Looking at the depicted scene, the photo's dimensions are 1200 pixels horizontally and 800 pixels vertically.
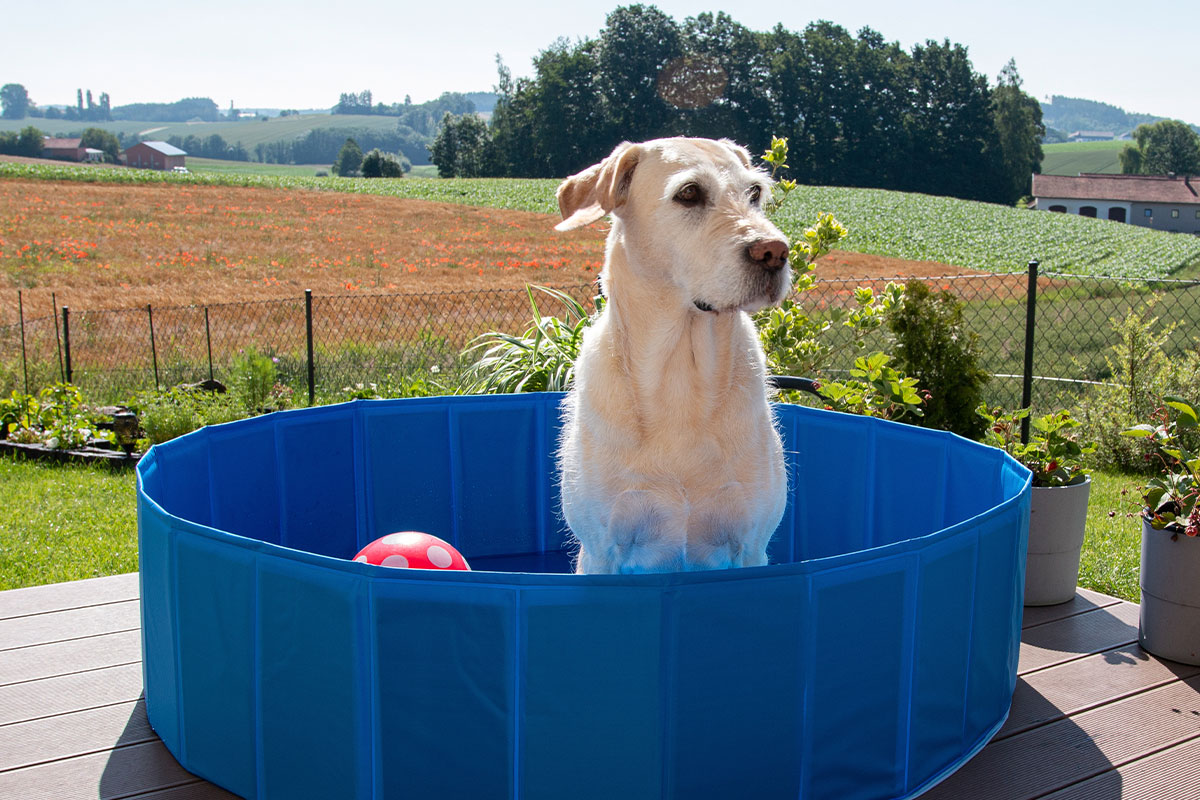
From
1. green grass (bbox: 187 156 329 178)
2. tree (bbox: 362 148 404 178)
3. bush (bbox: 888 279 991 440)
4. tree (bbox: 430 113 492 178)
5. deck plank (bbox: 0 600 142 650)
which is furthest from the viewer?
green grass (bbox: 187 156 329 178)

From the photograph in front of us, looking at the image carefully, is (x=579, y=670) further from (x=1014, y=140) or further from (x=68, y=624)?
(x=1014, y=140)

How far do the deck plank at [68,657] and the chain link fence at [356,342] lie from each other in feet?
12.8

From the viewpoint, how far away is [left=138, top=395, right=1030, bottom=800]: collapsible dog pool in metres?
1.99

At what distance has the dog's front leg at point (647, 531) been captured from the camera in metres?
2.58

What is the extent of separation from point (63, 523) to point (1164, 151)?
4095 inches

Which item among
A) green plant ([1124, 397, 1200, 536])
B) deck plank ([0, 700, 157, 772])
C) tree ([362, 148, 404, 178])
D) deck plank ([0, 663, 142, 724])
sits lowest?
deck plank ([0, 663, 142, 724])

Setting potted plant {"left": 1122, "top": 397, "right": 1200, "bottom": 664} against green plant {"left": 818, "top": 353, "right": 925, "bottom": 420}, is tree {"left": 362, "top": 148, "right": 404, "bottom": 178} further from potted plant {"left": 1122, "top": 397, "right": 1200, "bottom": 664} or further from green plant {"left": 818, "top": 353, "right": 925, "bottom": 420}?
potted plant {"left": 1122, "top": 397, "right": 1200, "bottom": 664}

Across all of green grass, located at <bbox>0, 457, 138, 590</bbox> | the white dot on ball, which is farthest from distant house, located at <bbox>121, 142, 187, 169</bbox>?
the white dot on ball

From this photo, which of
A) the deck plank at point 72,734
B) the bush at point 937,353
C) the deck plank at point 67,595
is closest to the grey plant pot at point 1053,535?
the bush at point 937,353

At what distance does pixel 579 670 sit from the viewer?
2000 millimetres

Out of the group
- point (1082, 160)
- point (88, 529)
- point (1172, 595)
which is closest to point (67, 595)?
point (88, 529)

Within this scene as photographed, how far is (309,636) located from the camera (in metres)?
2.11

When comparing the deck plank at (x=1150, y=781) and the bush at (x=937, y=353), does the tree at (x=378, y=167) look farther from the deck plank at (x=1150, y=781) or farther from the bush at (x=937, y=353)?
the deck plank at (x=1150, y=781)

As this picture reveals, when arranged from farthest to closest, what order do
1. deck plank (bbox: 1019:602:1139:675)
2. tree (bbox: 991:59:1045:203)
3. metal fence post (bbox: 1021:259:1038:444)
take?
tree (bbox: 991:59:1045:203) → metal fence post (bbox: 1021:259:1038:444) → deck plank (bbox: 1019:602:1139:675)
